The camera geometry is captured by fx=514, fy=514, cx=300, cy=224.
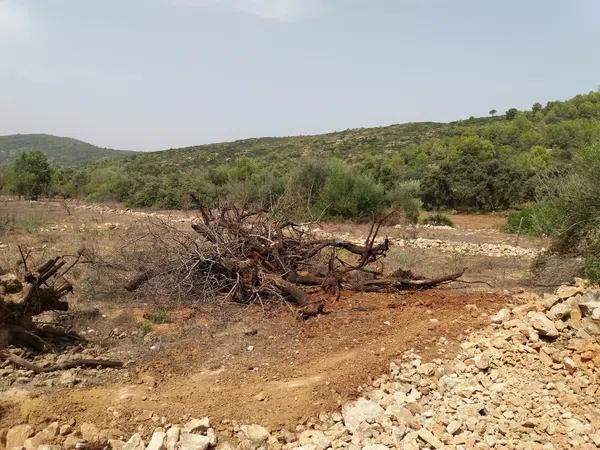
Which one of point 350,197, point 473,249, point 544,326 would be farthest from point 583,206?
point 350,197

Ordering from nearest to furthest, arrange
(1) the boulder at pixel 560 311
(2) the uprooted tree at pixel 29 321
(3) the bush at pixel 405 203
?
(2) the uprooted tree at pixel 29 321, (1) the boulder at pixel 560 311, (3) the bush at pixel 405 203

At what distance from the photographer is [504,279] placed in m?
9.02

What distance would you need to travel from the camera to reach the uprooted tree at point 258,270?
702 cm

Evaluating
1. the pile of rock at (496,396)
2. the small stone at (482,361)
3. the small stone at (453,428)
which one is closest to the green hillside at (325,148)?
the pile of rock at (496,396)

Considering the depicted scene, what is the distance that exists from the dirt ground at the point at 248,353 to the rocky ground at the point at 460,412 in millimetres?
163

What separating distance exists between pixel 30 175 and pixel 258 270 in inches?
1348

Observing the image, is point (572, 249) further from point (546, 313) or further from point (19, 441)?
point (19, 441)

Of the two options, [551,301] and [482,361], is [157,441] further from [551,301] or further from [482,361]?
[551,301]

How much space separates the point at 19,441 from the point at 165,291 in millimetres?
3574

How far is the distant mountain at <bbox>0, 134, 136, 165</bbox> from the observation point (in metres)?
101

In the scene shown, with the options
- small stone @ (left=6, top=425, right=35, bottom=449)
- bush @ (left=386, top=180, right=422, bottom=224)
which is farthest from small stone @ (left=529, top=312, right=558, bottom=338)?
bush @ (left=386, top=180, right=422, bottom=224)

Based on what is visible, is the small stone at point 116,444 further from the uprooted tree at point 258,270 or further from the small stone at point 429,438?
the uprooted tree at point 258,270

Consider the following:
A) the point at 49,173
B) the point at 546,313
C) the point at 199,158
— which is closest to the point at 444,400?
the point at 546,313

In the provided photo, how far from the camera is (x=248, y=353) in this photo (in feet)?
17.4
